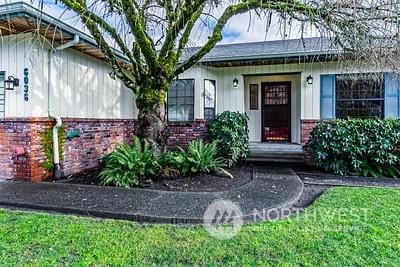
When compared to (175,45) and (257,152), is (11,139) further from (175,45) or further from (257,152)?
(257,152)

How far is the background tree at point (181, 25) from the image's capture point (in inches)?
209

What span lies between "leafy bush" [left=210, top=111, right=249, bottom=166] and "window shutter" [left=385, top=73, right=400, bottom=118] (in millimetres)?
4243

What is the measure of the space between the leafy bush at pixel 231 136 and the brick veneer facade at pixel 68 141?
1016mm

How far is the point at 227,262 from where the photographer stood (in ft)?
9.61

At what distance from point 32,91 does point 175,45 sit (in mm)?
3219

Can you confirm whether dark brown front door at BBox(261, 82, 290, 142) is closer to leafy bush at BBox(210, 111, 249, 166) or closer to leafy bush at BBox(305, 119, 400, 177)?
leafy bush at BBox(210, 111, 249, 166)

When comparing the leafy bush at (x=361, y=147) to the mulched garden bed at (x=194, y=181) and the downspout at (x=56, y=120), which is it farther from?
the downspout at (x=56, y=120)

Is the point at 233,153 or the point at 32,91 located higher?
the point at 32,91

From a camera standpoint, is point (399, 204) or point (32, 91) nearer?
point (399, 204)

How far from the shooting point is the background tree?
17.4 ft

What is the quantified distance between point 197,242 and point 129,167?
322 cm

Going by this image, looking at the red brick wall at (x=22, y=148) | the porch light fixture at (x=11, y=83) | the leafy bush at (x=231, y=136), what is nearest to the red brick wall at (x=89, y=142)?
the red brick wall at (x=22, y=148)

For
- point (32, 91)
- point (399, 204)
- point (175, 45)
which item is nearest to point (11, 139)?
point (32, 91)

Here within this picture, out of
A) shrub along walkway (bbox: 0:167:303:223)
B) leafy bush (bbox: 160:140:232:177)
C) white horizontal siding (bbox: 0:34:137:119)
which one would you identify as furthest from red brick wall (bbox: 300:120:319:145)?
white horizontal siding (bbox: 0:34:137:119)
